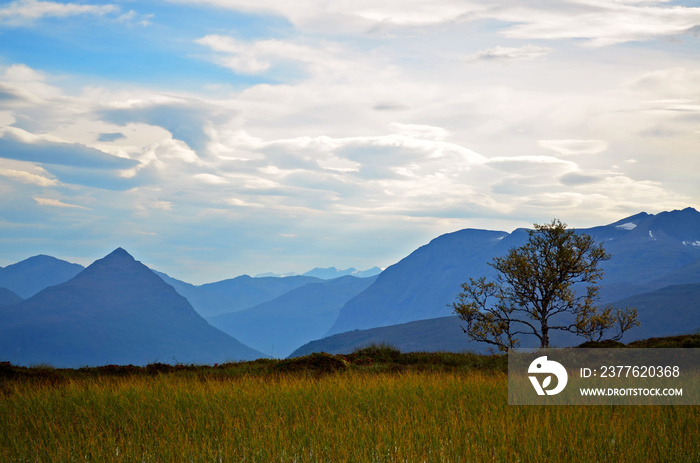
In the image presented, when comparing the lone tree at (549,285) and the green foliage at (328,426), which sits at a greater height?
the lone tree at (549,285)

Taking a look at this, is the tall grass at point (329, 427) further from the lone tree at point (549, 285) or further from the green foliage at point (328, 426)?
the lone tree at point (549, 285)

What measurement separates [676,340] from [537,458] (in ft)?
99.3

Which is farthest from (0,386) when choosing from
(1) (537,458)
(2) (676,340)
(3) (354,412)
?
(2) (676,340)

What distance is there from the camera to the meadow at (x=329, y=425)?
11727 mm

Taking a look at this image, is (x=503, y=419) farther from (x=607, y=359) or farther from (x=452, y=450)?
Answer: (x=607, y=359)

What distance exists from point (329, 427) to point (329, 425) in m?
0.24

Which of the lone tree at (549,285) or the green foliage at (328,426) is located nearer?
the green foliage at (328,426)

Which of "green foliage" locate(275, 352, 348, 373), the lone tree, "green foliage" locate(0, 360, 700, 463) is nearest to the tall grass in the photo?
"green foliage" locate(0, 360, 700, 463)

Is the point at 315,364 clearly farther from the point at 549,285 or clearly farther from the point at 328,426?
the point at 549,285

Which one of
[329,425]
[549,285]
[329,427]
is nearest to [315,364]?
[329,425]

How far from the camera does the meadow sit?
11727mm

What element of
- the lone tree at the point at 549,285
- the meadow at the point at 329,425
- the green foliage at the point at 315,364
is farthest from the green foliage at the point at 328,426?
the lone tree at the point at 549,285

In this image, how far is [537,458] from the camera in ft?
37.7

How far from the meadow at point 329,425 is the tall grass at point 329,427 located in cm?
5
